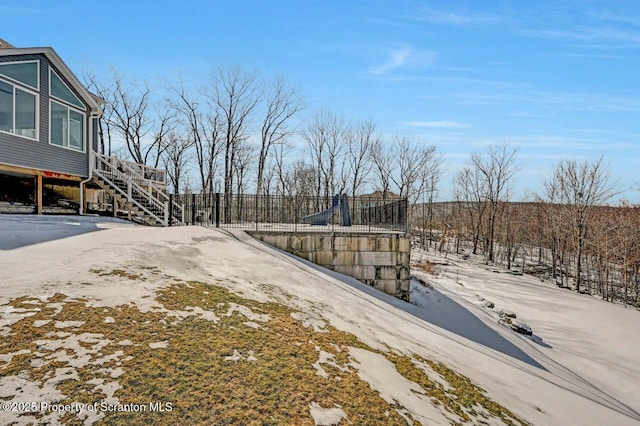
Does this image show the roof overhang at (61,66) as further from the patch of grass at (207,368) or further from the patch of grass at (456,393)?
the patch of grass at (456,393)

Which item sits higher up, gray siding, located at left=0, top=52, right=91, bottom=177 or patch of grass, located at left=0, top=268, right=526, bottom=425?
gray siding, located at left=0, top=52, right=91, bottom=177

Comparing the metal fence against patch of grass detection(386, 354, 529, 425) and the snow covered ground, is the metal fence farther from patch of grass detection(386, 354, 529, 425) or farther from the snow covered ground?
patch of grass detection(386, 354, 529, 425)

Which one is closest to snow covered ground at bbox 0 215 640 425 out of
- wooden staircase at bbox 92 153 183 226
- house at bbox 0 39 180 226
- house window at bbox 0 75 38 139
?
house at bbox 0 39 180 226

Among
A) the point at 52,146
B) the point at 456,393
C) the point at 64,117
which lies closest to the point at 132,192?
the point at 52,146

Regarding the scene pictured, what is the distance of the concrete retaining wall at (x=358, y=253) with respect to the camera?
9.78m

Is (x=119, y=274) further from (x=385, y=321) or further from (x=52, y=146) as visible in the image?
(x=52, y=146)

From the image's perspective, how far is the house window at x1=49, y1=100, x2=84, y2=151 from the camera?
1220 cm

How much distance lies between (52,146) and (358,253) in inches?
460

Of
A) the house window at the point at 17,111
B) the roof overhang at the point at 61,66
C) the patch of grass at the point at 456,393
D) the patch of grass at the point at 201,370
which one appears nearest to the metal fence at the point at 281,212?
the roof overhang at the point at 61,66

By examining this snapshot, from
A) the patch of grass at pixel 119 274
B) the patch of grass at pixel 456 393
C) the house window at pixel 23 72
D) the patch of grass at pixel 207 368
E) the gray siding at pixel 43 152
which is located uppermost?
the house window at pixel 23 72

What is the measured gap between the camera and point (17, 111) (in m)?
10.9

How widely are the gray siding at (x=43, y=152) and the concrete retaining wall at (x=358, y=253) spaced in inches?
322

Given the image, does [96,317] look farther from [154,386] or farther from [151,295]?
[154,386]

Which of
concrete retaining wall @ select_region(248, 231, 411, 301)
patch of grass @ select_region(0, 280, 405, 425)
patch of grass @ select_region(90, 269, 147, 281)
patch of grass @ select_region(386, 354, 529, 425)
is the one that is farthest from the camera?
concrete retaining wall @ select_region(248, 231, 411, 301)
